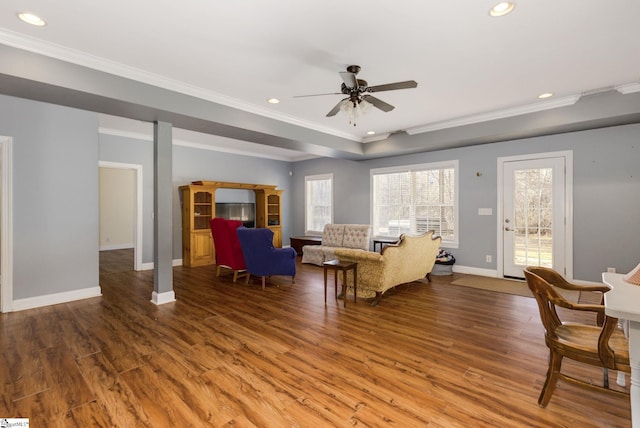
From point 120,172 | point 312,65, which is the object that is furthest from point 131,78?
point 120,172

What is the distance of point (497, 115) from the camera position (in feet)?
15.7

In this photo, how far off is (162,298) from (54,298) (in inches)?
55.4

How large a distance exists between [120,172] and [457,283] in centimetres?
976

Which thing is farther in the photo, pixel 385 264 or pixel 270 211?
pixel 270 211

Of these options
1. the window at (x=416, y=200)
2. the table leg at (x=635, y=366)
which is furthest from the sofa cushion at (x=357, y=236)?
the table leg at (x=635, y=366)

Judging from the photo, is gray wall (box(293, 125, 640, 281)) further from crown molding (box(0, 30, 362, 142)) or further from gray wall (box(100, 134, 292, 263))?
gray wall (box(100, 134, 292, 263))

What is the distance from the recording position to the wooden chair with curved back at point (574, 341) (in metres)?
1.66

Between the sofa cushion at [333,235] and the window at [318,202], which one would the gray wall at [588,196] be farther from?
the window at [318,202]

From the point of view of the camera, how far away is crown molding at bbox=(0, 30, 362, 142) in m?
2.67

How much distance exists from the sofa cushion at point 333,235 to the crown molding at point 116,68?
3279 millimetres

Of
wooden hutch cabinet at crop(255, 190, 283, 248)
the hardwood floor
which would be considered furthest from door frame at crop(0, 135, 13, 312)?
wooden hutch cabinet at crop(255, 190, 283, 248)

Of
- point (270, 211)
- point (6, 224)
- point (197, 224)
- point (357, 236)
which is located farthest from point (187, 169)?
point (357, 236)

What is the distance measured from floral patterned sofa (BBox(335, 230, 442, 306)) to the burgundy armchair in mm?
1873

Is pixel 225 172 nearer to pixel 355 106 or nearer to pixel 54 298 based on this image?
pixel 54 298
